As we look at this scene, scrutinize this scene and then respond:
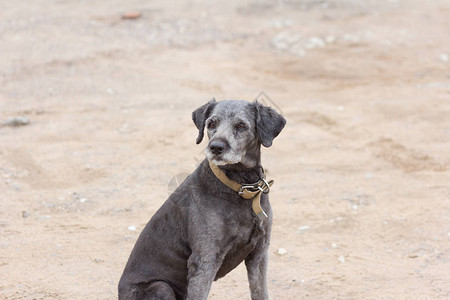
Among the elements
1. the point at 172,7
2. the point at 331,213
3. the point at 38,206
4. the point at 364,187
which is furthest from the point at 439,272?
the point at 172,7

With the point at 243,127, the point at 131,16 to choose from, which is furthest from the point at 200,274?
the point at 131,16

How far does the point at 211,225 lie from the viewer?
4445mm

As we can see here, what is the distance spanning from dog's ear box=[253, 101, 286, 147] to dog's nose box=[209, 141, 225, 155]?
0.43 meters

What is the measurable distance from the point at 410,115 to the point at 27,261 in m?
7.20

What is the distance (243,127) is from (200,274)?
1.21 m

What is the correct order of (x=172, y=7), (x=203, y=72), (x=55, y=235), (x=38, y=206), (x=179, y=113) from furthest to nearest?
(x=172, y=7) < (x=203, y=72) < (x=179, y=113) < (x=38, y=206) < (x=55, y=235)

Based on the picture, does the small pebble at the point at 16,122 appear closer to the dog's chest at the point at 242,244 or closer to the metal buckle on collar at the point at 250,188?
the dog's chest at the point at 242,244

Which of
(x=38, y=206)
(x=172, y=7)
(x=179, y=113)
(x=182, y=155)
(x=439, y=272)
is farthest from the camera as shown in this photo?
(x=172, y=7)

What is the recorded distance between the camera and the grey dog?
4.44m

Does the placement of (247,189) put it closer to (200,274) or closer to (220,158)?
(220,158)

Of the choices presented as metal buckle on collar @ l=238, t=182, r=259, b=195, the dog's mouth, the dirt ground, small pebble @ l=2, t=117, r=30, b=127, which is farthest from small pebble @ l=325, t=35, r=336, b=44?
the dog's mouth

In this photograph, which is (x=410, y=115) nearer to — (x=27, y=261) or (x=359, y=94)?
(x=359, y=94)

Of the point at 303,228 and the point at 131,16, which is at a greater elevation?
the point at 131,16

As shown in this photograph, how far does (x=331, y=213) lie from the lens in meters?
7.48
